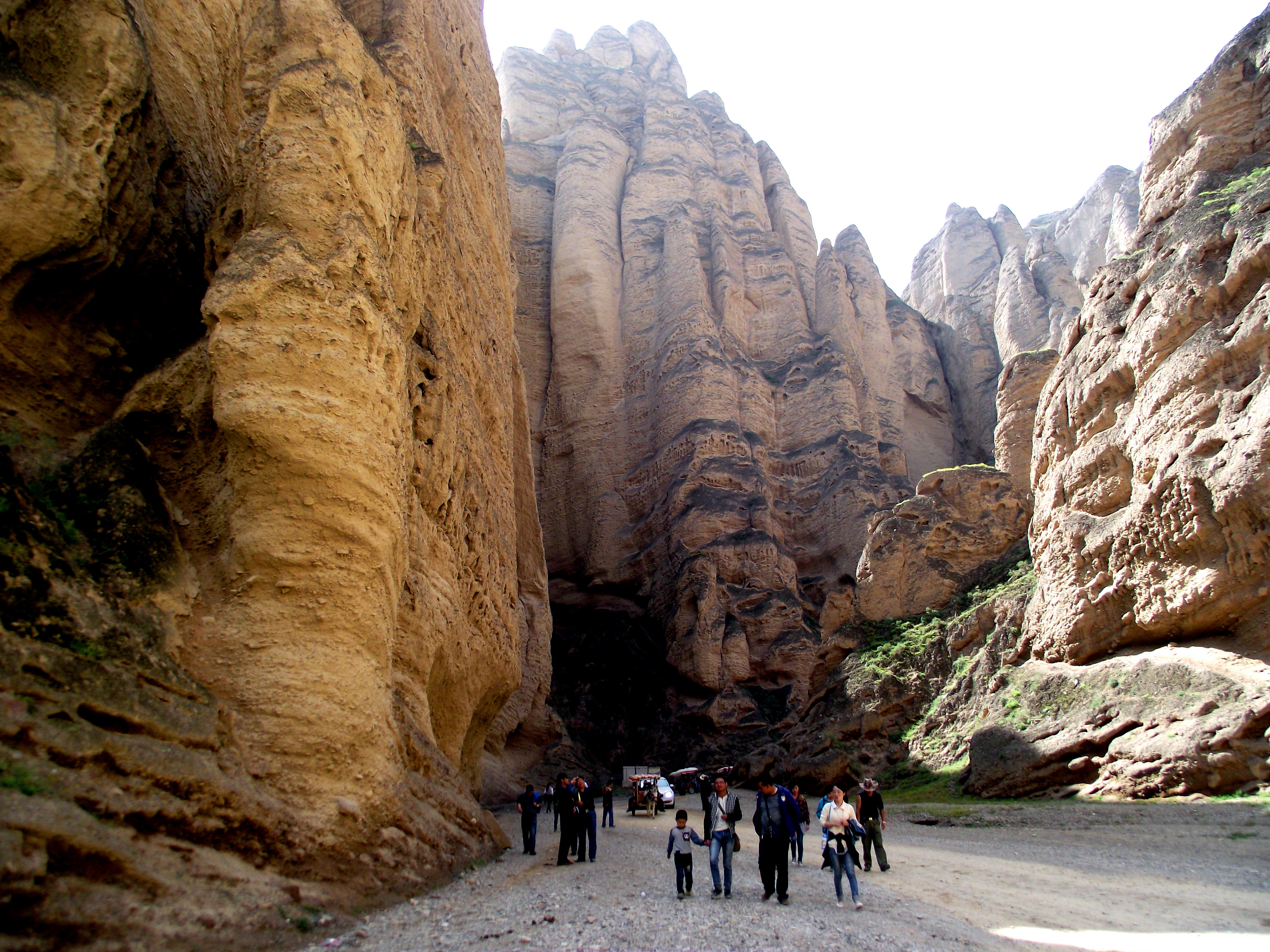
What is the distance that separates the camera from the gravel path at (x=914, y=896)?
595cm

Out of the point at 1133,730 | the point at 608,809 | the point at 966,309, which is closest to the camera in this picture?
the point at 1133,730

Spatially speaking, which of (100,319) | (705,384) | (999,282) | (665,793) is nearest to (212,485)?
(100,319)

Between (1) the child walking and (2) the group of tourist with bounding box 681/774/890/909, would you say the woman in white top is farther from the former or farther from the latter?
(1) the child walking

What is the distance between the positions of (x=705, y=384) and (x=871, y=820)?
32.0 m

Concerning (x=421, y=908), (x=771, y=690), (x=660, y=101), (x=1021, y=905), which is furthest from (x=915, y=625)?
(x=660, y=101)

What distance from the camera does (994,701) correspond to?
18422 mm

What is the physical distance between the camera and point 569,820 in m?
10.4

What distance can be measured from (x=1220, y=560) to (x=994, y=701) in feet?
22.4

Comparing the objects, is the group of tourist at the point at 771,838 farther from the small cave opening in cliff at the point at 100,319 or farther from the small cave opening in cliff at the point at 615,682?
the small cave opening in cliff at the point at 615,682

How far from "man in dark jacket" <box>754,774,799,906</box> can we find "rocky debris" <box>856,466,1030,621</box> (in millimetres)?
19814

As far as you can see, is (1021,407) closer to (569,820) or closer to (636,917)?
(569,820)

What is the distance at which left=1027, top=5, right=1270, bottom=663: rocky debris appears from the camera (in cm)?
1307

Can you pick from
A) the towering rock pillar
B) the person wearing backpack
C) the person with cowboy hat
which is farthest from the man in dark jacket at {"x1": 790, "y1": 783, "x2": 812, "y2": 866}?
the towering rock pillar

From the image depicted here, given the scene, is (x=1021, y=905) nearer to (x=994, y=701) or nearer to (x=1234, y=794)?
(x=1234, y=794)
